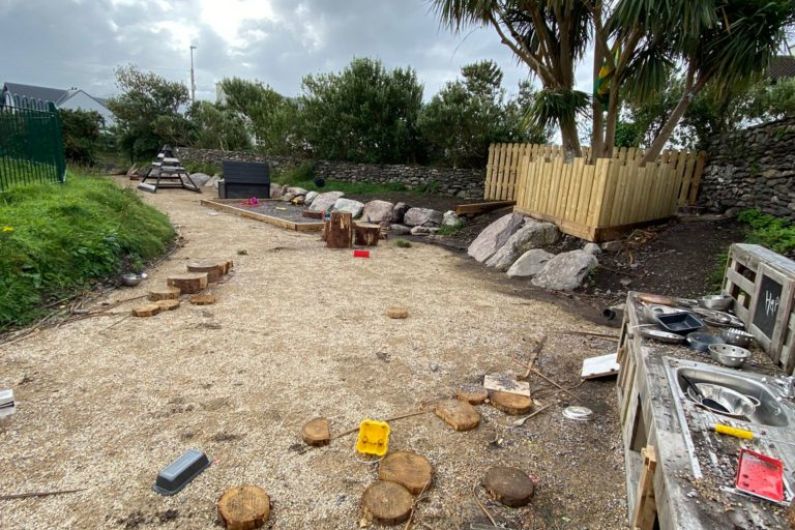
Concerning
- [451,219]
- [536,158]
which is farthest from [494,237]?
[451,219]

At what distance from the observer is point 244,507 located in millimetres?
1753

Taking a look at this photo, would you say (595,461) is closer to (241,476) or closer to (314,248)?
(241,476)

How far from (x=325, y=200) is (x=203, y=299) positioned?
7.82m

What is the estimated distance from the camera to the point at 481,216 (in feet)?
30.0

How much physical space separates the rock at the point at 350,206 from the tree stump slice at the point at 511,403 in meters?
8.10

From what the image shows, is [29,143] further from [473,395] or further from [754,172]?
[754,172]

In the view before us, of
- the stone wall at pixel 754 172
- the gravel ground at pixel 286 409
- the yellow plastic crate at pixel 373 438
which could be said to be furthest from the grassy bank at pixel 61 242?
the stone wall at pixel 754 172

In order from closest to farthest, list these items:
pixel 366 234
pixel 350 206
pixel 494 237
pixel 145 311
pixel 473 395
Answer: pixel 473 395 → pixel 145 311 → pixel 494 237 → pixel 366 234 → pixel 350 206

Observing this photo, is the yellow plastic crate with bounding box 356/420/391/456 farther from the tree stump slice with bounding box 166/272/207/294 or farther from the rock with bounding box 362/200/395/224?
the rock with bounding box 362/200/395/224

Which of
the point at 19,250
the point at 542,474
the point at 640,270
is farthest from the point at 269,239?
the point at 542,474

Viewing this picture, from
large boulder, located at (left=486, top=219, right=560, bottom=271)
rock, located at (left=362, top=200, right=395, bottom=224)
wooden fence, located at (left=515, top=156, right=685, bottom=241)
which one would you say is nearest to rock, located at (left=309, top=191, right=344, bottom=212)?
rock, located at (left=362, top=200, right=395, bottom=224)

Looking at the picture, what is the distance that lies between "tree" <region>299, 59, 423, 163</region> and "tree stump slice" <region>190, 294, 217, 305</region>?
932 centimetres

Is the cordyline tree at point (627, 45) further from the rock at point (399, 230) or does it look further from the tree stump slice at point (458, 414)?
the tree stump slice at point (458, 414)

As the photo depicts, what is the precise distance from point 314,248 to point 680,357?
5784 mm
